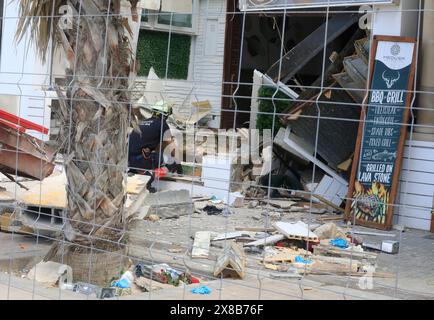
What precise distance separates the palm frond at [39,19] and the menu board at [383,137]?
5.18 meters

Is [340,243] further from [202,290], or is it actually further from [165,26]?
[165,26]

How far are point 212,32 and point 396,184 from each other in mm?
9060

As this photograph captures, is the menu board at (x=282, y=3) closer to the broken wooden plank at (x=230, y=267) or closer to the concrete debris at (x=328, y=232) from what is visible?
the concrete debris at (x=328, y=232)

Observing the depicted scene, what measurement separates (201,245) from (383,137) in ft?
11.3

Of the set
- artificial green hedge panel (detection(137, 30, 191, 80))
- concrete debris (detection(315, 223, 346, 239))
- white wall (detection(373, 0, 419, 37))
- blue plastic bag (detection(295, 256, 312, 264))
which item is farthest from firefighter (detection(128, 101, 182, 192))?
artificial green hedge panel (detection(137, 30, 191, 80))

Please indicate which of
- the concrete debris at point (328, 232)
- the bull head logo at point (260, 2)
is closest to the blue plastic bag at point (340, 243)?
the concrete debris at point (328, 232)

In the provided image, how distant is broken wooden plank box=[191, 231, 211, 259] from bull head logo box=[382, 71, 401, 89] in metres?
3.47

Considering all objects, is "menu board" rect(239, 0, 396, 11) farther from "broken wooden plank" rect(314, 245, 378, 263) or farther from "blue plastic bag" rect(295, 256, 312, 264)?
"blue plastic bag" rect(295, 256, 312, 264)

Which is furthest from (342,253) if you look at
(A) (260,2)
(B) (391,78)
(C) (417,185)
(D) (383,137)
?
(A) (260,2)

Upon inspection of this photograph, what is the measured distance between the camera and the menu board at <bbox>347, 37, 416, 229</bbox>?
965cm

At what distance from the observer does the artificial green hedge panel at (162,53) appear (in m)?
16.5
